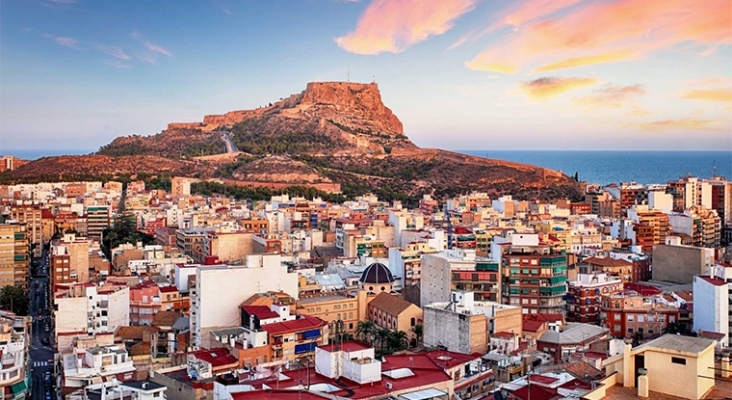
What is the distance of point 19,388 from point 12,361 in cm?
112

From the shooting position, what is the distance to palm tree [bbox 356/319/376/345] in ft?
81.1

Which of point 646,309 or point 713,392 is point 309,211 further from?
point 713,392

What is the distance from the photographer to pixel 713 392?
6.61 meters

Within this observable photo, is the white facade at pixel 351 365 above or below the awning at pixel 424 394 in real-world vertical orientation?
above

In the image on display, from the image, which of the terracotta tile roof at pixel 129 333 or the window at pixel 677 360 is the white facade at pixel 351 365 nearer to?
the window at pixel 677 360

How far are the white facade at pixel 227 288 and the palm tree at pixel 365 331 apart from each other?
2.57 meters

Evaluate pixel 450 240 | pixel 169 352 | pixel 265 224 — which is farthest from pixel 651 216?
pixel 169 352

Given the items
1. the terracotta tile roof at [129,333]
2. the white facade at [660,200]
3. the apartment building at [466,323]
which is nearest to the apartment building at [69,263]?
the terracotta tile roof at [129,333]

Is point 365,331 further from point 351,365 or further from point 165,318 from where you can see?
point 351,365

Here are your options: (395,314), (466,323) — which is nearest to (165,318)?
(395,314)

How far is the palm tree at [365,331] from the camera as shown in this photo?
24719 millimetres

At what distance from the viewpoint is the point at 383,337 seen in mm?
24406

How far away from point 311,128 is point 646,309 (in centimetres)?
7564

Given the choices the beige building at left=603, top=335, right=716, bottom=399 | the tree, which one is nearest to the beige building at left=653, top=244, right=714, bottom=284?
the tree
